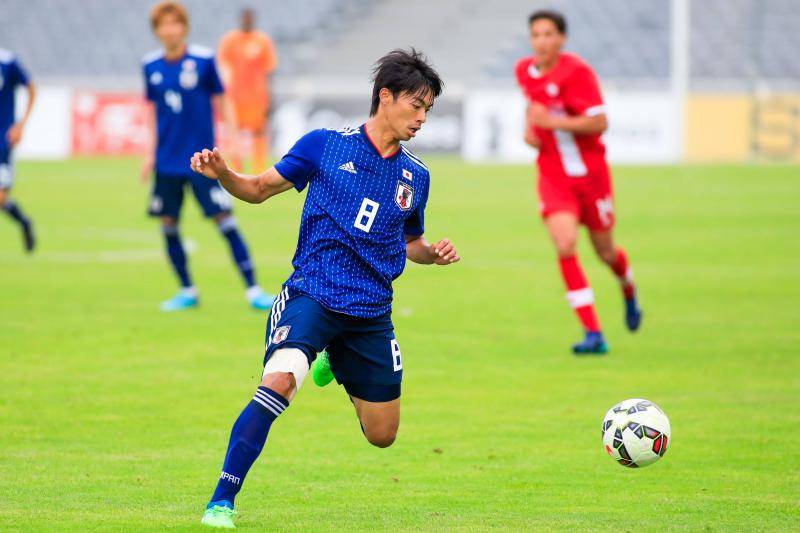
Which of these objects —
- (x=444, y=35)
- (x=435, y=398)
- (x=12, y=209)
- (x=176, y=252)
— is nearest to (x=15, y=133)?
(x=12, y=209)

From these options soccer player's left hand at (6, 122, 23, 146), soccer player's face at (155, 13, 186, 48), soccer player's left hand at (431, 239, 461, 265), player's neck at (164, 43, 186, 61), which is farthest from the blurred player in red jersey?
soccer player's left hand at (6, 122, 23, 146)

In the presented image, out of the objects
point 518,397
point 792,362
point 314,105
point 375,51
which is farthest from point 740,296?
point 375,51

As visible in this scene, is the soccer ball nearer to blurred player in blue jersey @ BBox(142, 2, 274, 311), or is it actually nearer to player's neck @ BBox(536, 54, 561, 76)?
player's neck @ BBox(536, 54, 561, 76)

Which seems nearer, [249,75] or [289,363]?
[289,363]

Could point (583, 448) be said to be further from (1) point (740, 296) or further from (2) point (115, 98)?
(2) point (115, 98)

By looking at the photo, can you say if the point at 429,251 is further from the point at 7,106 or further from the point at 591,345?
the point at 7,106

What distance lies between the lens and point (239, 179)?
236 inches

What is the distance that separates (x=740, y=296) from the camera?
45.8 feet

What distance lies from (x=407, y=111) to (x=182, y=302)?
277 inches

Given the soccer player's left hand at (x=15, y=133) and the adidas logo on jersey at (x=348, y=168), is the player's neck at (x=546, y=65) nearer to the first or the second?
the adidas logo on jersey at (x=348, y=168)

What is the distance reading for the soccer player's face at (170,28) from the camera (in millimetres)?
12016

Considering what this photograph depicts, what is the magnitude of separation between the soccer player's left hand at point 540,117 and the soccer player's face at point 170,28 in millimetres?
3377

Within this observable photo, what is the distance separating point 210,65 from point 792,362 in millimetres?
5651

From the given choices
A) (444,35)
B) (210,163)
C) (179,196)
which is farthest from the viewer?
(444,35)
